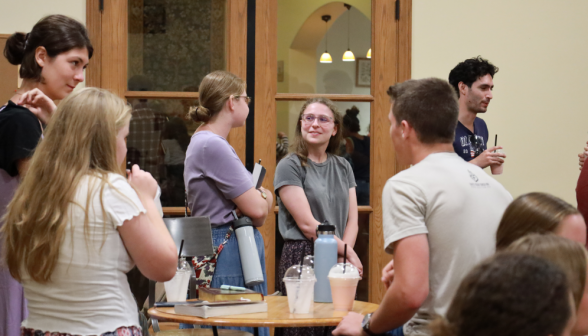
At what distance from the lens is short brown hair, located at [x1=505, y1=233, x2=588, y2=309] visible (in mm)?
1214

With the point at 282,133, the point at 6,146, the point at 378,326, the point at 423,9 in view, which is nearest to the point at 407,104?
the point at 378,326

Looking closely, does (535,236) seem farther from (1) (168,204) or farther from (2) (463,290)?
(1) (168,204)

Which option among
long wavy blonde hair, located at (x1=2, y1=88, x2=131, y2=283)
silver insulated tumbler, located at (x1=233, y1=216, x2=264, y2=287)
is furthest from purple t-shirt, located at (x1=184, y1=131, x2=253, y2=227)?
long wavy blonde hair, located at (x1=2, y1=88, x2=131, y2=283)

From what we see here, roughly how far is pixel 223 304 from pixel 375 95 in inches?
80.6

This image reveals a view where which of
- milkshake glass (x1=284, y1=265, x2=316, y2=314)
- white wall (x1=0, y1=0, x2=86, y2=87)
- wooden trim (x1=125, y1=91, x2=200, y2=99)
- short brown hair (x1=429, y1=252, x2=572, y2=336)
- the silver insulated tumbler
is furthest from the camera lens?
wooden trim (x1=125, y1=91, x2=200, y2=99)

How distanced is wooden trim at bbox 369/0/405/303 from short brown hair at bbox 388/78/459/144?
76.4 inches

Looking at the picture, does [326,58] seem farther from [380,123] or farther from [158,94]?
[158,94]

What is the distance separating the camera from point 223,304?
1.98 m

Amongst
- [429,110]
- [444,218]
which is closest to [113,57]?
[429,110]

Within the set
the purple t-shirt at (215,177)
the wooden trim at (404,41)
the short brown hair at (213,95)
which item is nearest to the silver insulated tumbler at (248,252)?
the purple t-shirt at (215,177)

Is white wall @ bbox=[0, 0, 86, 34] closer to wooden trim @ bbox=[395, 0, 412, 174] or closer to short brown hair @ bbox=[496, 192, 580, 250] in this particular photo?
wooden trim @ bbox=[395, 0, 412, 174]

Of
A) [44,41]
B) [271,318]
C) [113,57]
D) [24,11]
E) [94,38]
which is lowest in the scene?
[271,318]

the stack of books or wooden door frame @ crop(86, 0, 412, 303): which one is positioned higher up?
wooden door frame @ crop(86, 0, 412, 303)

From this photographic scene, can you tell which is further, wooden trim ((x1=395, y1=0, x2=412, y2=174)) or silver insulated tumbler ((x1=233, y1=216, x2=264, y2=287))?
wooden trim ((x1=395, y1=0, x2=412, y2=174))
